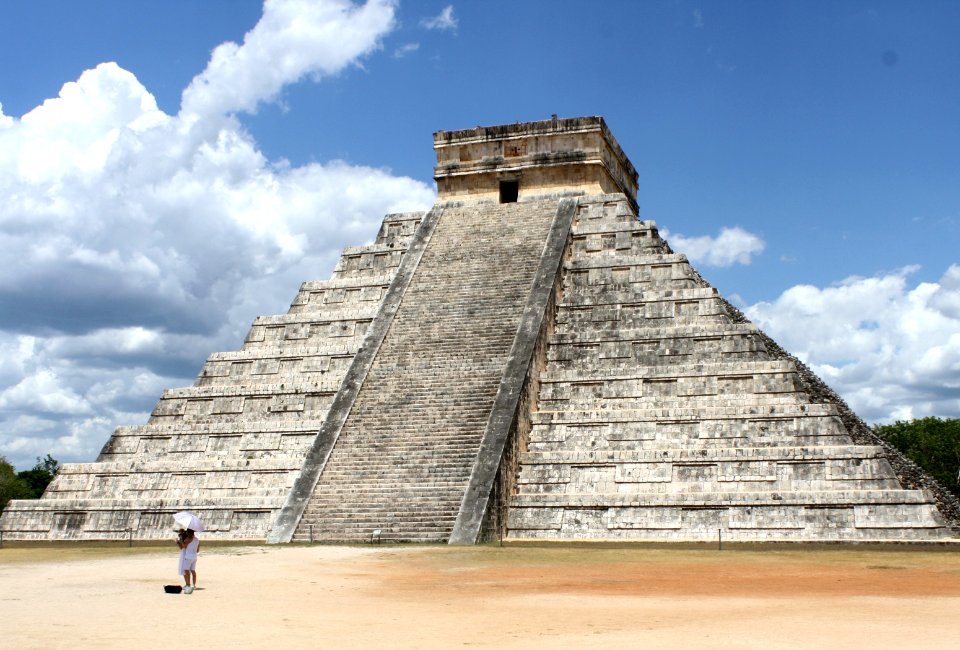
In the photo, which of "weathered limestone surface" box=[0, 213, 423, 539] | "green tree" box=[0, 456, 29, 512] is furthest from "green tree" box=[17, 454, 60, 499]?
"weathered limestone surface" box=[0, 213, 423, 539]

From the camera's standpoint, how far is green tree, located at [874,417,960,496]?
41000 mm

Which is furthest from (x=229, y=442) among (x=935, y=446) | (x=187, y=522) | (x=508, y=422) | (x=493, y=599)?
(x=935, y=446)

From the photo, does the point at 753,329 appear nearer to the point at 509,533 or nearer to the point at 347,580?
the point at 509,533

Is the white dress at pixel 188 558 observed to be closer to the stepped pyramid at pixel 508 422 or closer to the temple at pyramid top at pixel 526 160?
the stepped pyramid at pixel 508 422

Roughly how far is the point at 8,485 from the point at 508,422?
30101 mm

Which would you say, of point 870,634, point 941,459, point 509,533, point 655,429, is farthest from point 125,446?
point 941,459

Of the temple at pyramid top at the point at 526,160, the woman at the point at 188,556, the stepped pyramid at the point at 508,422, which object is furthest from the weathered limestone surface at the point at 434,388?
the woman at the point at 188,556

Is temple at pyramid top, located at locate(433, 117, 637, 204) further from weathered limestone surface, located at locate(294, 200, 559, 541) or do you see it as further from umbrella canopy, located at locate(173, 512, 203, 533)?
umbrella canopy, located at locate(173, 512, 203, 533)

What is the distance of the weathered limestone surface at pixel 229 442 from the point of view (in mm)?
17547

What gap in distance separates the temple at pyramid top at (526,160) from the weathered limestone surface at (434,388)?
90 centimetres

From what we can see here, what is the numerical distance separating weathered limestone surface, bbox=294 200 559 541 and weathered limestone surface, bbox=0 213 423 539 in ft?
3.18

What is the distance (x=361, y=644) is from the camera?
6.81 metres

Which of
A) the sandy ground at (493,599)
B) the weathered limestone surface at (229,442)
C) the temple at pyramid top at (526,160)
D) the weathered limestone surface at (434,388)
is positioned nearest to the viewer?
the sandy ground at (493,599)

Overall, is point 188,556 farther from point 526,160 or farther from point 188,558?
point 526,160
